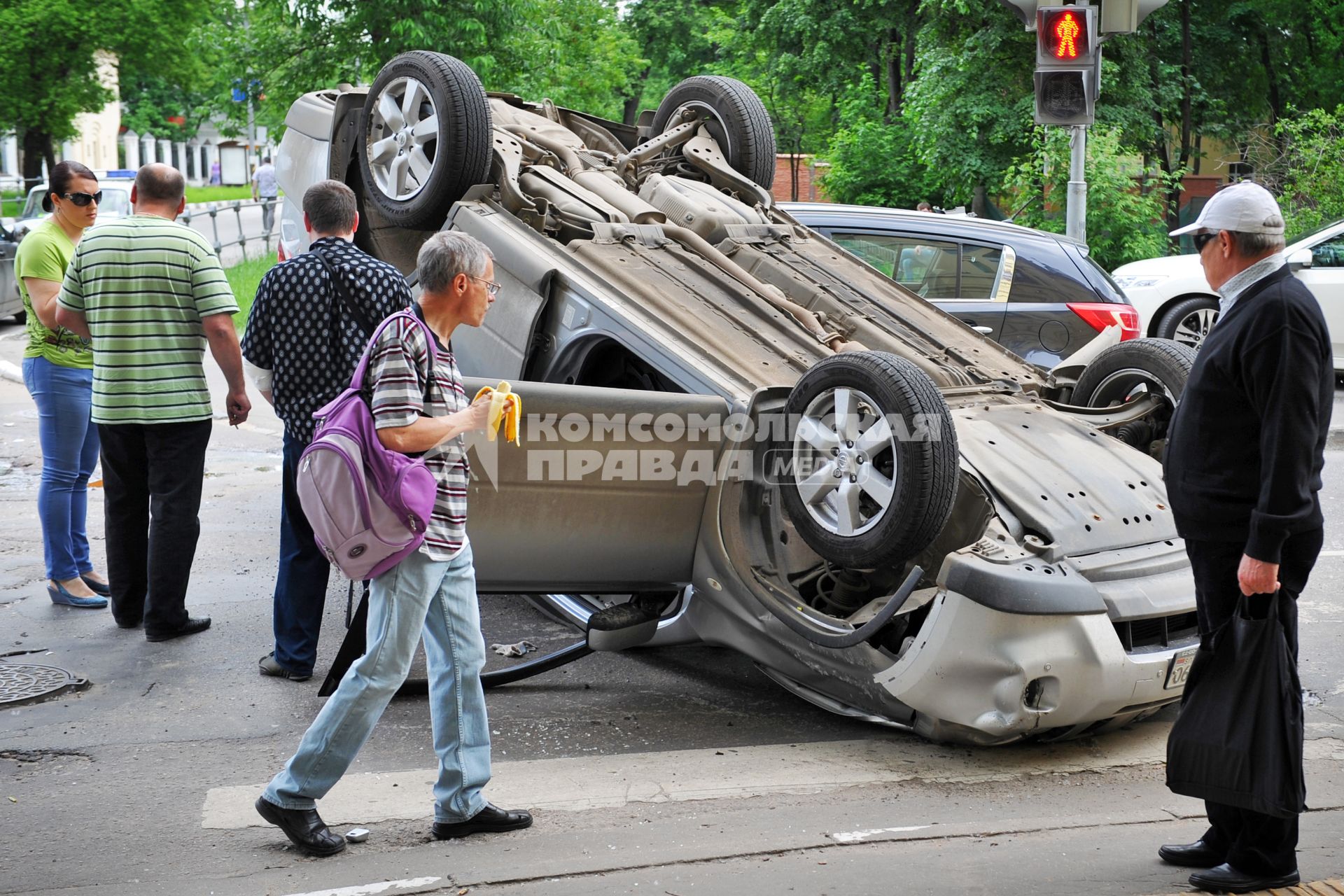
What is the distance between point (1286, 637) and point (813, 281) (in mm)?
2873

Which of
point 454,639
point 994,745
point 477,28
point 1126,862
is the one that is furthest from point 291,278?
point 477,28

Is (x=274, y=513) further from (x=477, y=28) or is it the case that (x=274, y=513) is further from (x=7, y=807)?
(x=477, y=28)

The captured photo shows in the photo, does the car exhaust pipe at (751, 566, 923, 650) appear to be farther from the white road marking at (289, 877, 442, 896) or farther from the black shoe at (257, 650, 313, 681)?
the black shoe at (257, 650, 313, 681)

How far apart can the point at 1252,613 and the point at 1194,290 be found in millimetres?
10756

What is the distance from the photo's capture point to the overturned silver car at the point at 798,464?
14.3ft

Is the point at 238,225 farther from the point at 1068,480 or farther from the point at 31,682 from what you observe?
the point at 1068,480

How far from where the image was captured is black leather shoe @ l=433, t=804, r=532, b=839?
395cm

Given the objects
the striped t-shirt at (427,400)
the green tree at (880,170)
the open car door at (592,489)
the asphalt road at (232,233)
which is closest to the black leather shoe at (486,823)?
the striped t-shirt at (427,400)

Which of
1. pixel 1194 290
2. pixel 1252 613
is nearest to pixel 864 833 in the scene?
pixel 1252 613

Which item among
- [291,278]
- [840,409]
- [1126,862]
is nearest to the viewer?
[1126,862]

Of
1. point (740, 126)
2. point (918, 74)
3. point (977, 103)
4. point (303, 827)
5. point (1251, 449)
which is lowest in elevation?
point (303, 827)

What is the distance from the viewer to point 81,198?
6.21 m

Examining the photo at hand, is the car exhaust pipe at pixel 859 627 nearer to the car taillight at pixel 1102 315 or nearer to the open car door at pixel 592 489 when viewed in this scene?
the open car door at pixel 592 489

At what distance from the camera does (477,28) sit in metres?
16.1
